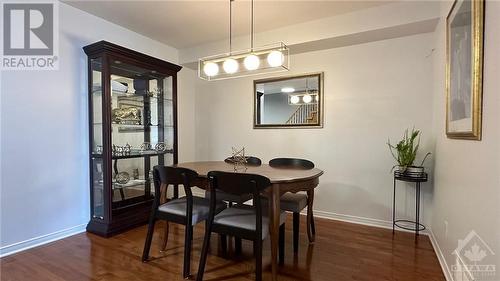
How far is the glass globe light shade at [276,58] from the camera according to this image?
2.38 m

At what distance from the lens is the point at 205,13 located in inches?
117

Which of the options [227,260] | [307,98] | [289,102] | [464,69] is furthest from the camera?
[289,102]

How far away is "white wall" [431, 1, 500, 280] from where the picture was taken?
1.24 meters

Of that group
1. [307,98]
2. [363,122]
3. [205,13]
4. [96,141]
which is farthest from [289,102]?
[96,141]

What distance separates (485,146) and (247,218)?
1514 millimetres

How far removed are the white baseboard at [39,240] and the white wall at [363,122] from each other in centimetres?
256

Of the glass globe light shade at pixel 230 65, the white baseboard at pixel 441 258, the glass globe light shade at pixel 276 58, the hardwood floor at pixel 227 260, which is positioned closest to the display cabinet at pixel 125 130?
the hardwood floor at pixel 227 260

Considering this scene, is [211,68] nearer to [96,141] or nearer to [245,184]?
[245,184]

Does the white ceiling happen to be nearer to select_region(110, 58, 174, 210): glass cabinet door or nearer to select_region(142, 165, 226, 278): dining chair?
select_region(110, 58, 174, 210): glass cabinet door

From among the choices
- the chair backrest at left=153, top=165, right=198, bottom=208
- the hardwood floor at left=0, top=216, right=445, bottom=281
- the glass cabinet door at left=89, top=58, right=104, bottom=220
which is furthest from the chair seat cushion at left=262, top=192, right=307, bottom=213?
the glass cabinet door at left=89, top=58, right=104, bottom=220

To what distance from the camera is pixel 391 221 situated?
308 centimetres

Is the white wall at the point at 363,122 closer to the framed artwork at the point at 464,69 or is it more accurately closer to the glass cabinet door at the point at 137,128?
the framed artwork at the point at 464,69

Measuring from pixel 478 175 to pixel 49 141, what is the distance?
→ 3.56 meters

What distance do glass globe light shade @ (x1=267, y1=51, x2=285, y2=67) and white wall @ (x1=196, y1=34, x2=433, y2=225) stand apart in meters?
1.27
